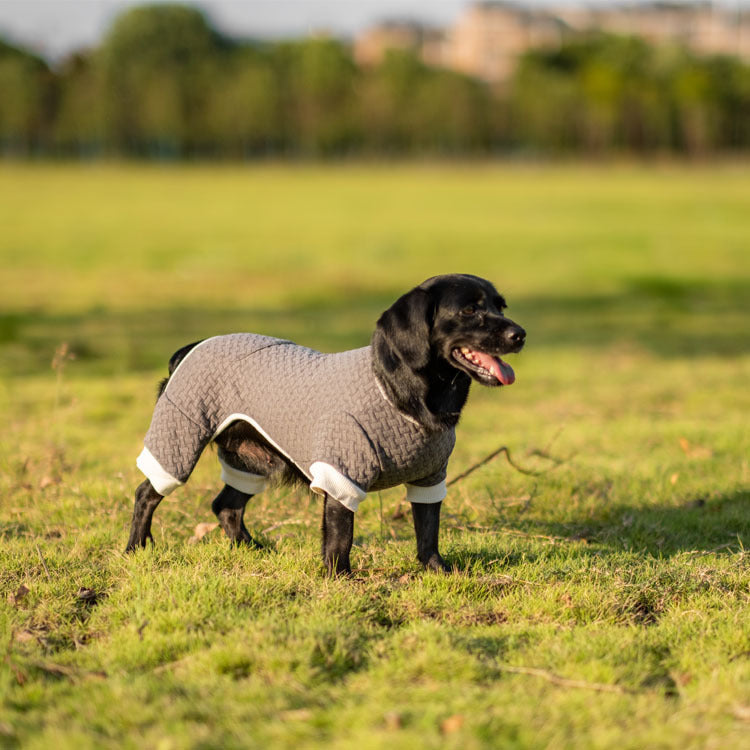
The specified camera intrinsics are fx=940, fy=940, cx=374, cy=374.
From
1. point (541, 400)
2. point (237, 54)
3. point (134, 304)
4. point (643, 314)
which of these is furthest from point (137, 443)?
point (237, 54)

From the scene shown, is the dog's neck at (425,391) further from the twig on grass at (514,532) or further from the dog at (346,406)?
the twig on grass at (514,532)

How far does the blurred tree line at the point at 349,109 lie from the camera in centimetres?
11331

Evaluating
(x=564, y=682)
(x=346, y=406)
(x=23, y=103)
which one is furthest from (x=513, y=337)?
(x=23, y=103)

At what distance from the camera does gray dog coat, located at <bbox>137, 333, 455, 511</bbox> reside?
4875 millimetres

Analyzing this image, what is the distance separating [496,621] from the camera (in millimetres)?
4684

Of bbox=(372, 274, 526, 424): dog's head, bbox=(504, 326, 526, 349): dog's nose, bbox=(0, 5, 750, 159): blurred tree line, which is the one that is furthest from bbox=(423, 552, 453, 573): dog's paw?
bbox=(0, 5, 750, 159): blurred tree line

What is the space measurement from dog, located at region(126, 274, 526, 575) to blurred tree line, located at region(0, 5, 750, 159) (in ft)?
360

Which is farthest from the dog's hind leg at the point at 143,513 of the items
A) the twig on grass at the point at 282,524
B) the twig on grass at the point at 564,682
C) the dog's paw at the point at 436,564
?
the twig on grass at the point at 564,682

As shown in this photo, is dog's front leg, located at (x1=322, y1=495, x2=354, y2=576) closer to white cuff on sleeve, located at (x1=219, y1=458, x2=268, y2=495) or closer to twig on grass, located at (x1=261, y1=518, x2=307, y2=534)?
white cuff on sleeve, located at (x1=219, y1=458, x2=268, y2=495)

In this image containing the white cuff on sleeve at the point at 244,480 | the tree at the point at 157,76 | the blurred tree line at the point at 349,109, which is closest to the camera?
the white cuff on sleeve at the point at 244,480

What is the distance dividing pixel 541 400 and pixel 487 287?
6291 mm

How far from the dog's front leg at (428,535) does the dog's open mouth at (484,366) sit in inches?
38.0

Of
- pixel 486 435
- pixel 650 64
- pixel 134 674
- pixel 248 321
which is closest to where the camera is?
pixel 134 674

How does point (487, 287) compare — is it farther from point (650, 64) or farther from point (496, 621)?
point (650, 64)
